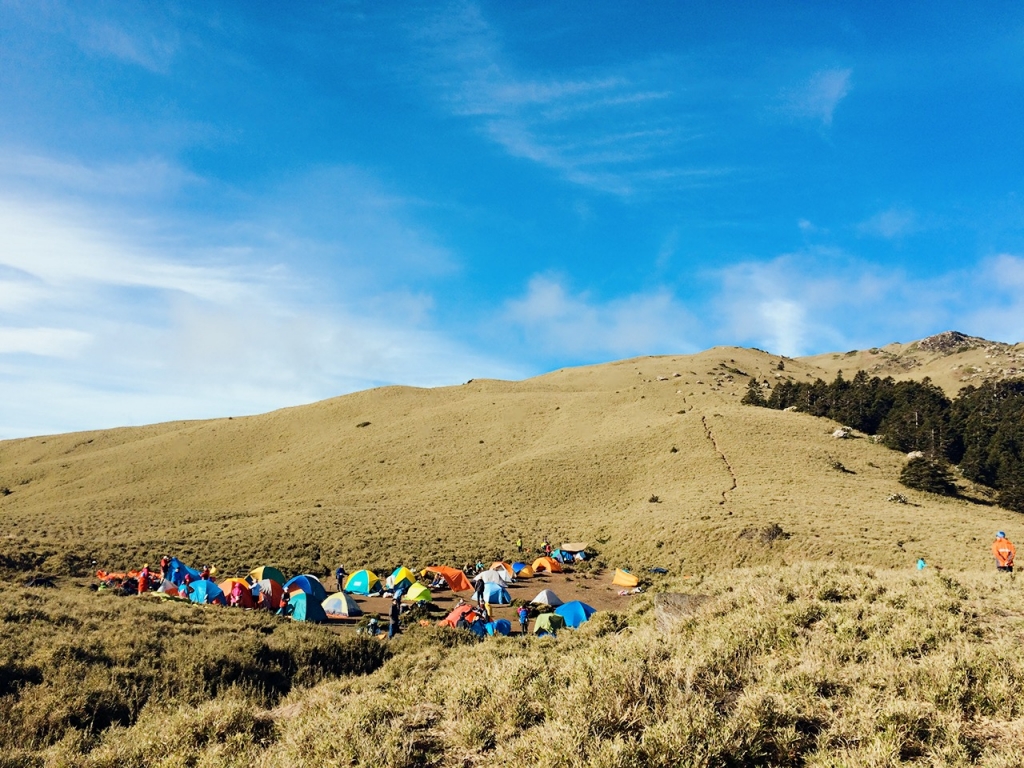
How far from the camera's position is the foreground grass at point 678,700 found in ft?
18.2

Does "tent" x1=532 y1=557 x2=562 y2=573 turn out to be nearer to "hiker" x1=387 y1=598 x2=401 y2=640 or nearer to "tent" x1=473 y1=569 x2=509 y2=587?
"tent" x1=473 y1=569 x2=509 y2=587

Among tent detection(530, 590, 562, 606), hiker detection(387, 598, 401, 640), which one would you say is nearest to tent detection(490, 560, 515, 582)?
tent detection(530, 590, 562, 606)

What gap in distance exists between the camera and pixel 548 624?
2003 centimetres

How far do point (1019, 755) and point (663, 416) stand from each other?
6899 cm

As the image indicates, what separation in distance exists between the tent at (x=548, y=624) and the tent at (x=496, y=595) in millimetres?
5573

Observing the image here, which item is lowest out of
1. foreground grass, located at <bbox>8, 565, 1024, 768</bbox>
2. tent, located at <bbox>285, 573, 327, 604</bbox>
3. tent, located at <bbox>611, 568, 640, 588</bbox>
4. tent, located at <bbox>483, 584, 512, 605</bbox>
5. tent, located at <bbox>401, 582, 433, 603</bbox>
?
tent, located at <bbox>611, 568, 640, 588</bbox>

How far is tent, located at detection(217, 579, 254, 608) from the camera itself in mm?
21492

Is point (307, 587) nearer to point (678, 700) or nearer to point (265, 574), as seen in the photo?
point (265, 574)

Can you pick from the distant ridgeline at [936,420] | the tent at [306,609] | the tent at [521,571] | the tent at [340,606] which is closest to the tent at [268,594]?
the tent at [306,609]

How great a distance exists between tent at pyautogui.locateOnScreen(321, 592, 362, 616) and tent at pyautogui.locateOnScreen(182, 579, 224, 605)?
4137 millimetres

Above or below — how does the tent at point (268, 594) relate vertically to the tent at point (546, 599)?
above

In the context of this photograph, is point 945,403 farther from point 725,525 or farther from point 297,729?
point 297,729

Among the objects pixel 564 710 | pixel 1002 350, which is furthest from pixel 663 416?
pixel 1002 350

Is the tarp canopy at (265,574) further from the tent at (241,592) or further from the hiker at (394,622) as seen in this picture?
the hiker at (394,622)
